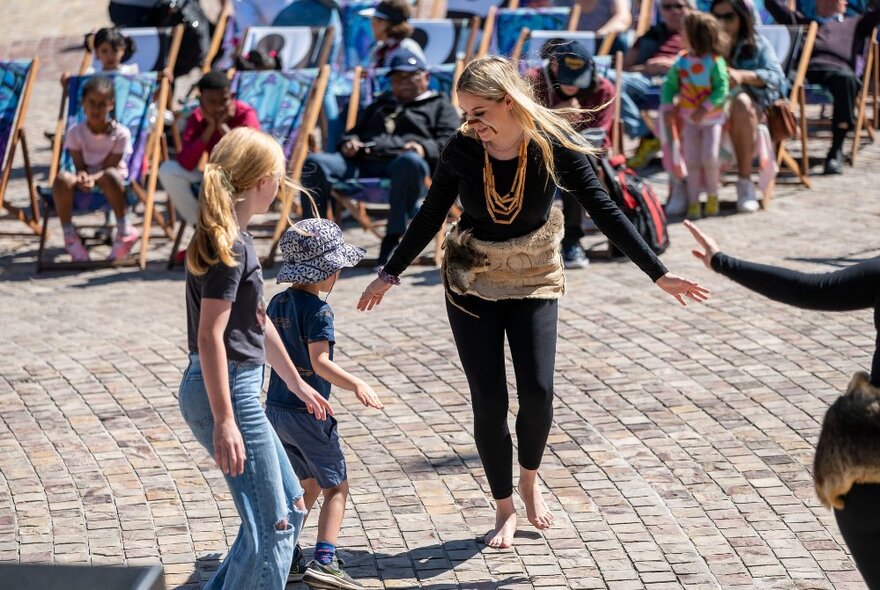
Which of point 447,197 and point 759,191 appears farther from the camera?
point 759,191

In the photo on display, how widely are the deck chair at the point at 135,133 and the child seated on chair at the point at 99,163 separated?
3.6 inches

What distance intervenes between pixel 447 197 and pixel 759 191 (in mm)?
6164

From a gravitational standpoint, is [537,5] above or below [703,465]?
above

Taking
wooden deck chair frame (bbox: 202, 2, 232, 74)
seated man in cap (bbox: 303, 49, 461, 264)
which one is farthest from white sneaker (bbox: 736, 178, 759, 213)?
wooden deck chair frame (bbox: 202, 2, 232, 74)

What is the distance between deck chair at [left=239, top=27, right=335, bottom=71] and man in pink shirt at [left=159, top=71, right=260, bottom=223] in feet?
9.06

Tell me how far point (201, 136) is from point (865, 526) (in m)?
6.70

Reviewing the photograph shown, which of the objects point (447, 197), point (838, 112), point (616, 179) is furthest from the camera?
point (838, 112)

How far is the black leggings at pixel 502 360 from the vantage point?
4.80 metres

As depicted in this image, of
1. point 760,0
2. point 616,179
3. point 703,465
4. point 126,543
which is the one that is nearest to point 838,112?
point 760,0

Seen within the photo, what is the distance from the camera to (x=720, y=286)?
8.32 m

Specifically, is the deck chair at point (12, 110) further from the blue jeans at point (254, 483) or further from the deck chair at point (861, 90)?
the blue jeans at point (254, 483)

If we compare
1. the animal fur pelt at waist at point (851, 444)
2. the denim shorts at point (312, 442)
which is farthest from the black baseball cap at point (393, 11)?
the animal fur pelt at waist at point (851, 444)

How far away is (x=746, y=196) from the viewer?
1034cm

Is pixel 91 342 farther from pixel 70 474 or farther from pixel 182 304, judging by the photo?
pixel 70 474
